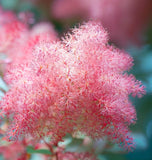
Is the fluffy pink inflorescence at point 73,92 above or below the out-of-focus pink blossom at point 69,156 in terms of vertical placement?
above

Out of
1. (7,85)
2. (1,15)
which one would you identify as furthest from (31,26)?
(7,85)

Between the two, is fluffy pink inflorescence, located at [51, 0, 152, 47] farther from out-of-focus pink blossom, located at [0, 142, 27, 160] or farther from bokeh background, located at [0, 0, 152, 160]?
out-of-focus pink blossom, located at [0, 142, 27, 160]

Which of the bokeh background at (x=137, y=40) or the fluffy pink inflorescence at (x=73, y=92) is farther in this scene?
the bokeh background at (x=137, y=40)

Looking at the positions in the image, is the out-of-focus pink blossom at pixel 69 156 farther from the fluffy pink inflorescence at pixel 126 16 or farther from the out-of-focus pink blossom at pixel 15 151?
the fluffy pink inflorescence at pixel 126 16

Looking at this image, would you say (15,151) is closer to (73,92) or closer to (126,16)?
(73,92)

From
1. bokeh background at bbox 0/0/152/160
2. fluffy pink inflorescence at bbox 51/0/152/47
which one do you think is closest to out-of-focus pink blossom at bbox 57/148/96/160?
bokeh background at bbox 0/0/152/160

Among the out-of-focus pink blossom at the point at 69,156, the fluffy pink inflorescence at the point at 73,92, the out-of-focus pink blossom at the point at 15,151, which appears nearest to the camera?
the fluffy pink inflorescence at the point at 73,92

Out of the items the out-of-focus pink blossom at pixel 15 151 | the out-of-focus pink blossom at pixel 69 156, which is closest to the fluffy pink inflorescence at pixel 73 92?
the out-of-focus pink blossom at pixel 69 156

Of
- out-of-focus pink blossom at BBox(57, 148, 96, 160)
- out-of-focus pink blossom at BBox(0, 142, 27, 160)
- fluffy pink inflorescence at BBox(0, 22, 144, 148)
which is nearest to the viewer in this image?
fluffy pink inflorescence at BBox(0, 22, 144, 148)
